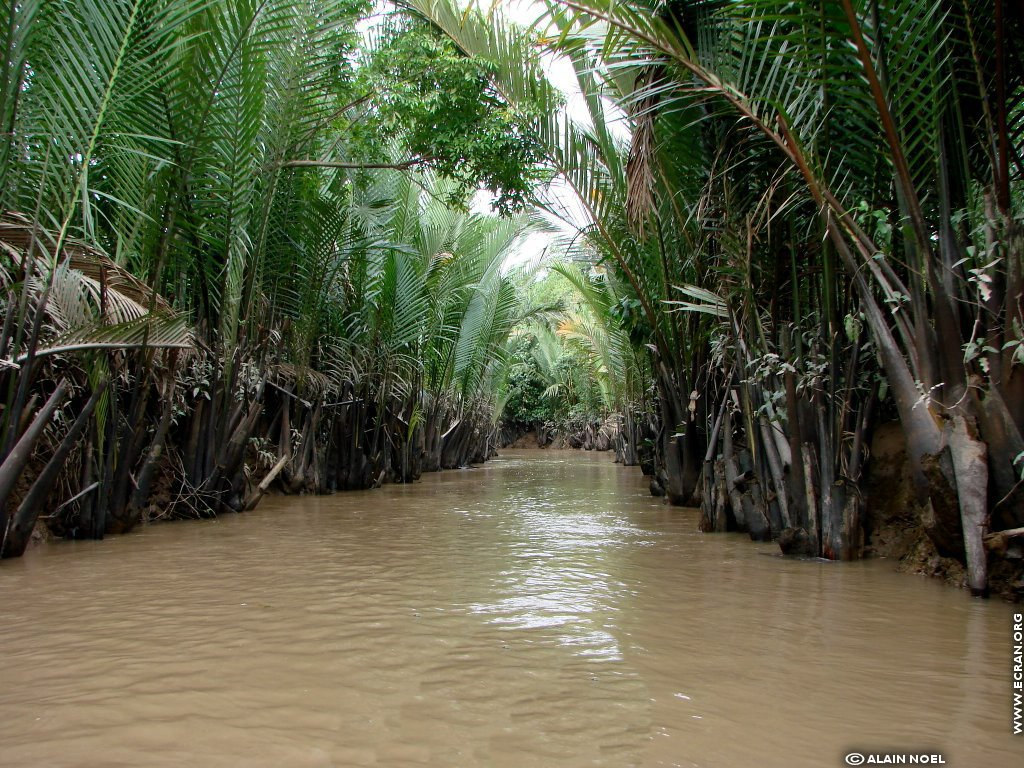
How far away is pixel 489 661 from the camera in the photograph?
2264 mm

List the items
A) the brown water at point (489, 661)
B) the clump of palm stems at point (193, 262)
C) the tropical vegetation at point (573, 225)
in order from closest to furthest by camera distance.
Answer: the brown water at point (489, 661)
the tropical vegetation at point (573, 225)
the clump of palm stems at point (193, 262)

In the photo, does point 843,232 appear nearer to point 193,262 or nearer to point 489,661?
point 489,661

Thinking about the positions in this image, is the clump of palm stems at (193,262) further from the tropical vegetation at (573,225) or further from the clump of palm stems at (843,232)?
the clump of palm stems at (843,232)

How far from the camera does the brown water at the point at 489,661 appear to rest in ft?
5.46

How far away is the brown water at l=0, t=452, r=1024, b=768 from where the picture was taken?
1.66m

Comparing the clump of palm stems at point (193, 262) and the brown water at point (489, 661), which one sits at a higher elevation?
the clump of palm stems at point (193, 262)

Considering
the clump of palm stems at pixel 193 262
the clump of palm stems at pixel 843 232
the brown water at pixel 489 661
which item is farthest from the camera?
the clump of palm stems at pixel 193 262

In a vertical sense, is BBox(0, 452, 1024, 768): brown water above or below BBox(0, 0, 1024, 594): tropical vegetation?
below

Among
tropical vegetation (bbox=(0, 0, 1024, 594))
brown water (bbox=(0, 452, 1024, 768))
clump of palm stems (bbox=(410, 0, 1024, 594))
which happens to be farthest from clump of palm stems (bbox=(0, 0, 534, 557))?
clump of palm stems (bbox=(410, 0, 1024, 594))

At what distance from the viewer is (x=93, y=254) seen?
419cm

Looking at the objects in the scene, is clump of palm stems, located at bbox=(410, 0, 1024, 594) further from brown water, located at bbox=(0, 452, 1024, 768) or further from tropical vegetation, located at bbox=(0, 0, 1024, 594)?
brown water, located at bbox=(0, 452, 1024, 768)

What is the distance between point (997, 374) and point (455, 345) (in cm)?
1063

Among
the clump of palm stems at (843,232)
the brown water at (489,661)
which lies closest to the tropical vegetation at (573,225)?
the clump of palm stems at (843,232)

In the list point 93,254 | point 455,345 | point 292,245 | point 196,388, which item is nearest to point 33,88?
point 93,254
